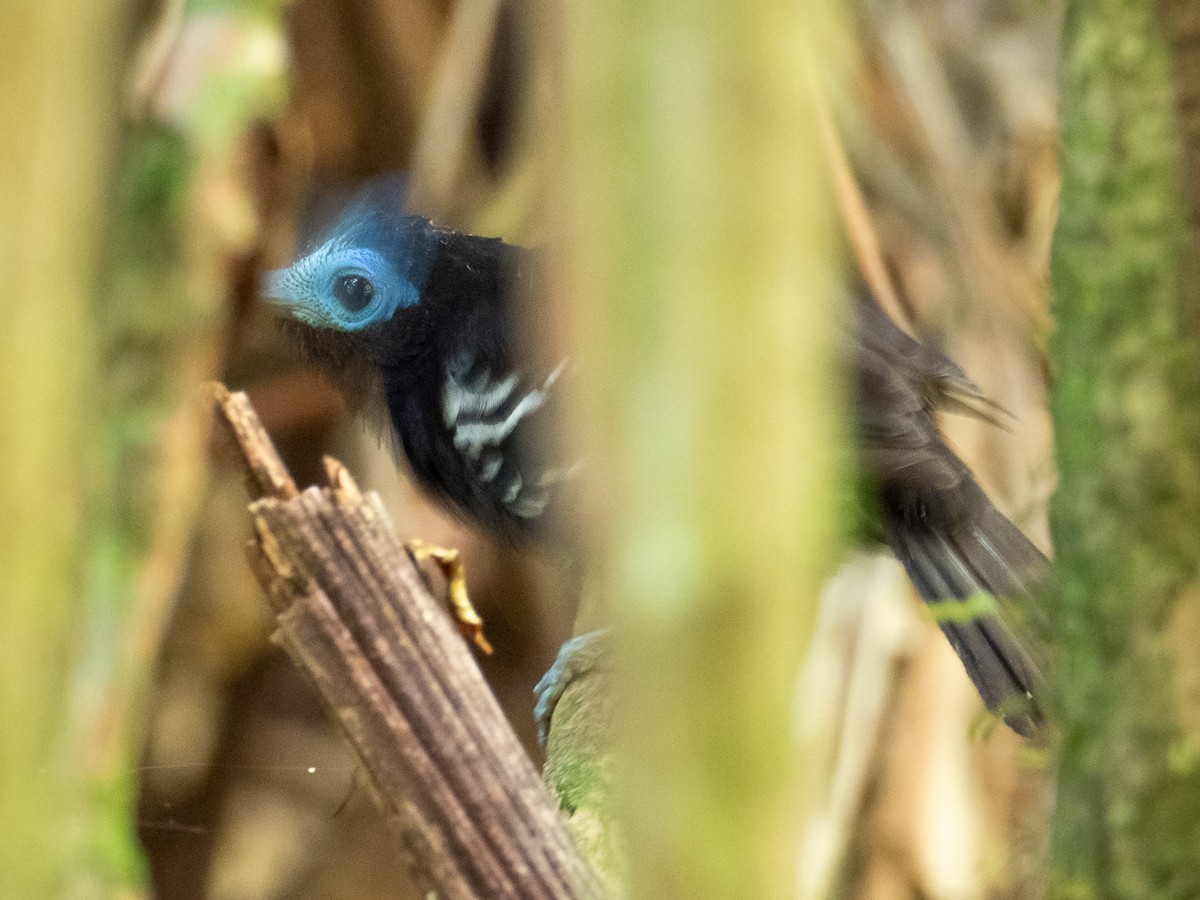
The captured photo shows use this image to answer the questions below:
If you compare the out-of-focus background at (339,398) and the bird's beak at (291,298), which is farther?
the out-of-focus background at (339,398)

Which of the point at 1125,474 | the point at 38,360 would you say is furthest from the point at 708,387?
the point at 1125,474

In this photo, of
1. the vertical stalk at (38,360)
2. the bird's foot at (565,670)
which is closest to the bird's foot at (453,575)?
the bird's foot at (565,670)

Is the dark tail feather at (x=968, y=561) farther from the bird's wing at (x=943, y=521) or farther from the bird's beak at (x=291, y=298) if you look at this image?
the bird's beak at (x=291, y=298)

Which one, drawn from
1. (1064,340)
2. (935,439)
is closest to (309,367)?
(935,439)

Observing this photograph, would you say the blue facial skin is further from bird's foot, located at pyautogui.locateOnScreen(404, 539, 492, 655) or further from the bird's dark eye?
bird's foot, located at pyautogui.locateOnScreen(404, 539, 492, 655)

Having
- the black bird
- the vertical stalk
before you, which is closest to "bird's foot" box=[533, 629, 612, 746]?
the black bird
